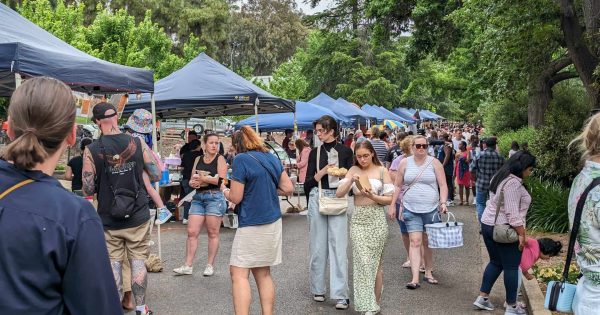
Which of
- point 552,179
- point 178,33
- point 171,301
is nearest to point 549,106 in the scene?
point 552,179

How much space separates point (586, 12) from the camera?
10.7 m

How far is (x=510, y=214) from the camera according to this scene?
5879mm

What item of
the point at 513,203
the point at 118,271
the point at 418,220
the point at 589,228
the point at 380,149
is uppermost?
the point at 380,149

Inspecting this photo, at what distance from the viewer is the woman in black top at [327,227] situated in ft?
21.6

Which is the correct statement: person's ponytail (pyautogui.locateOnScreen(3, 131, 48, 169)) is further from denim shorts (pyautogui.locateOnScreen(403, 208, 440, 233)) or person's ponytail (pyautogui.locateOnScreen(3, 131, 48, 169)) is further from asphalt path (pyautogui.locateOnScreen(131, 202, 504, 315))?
denim shorts (pyautogui.locateOnScreen(403, 208, 440, 233))

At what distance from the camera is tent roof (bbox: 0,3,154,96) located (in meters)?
6.31

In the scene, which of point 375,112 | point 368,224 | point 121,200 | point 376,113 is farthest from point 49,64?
point 375,112

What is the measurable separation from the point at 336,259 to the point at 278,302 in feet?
2.86

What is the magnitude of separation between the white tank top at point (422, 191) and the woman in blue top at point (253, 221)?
2355 millimetres

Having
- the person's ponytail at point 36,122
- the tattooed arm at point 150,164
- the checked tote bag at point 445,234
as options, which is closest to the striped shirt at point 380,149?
the checked tote bag at point 445,234

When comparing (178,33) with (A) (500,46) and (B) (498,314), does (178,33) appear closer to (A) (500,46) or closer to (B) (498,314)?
(A) (500,46)

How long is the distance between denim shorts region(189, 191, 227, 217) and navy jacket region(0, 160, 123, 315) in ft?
20.2

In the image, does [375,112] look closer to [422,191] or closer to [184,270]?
[184,270]

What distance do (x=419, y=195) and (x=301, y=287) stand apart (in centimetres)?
178
